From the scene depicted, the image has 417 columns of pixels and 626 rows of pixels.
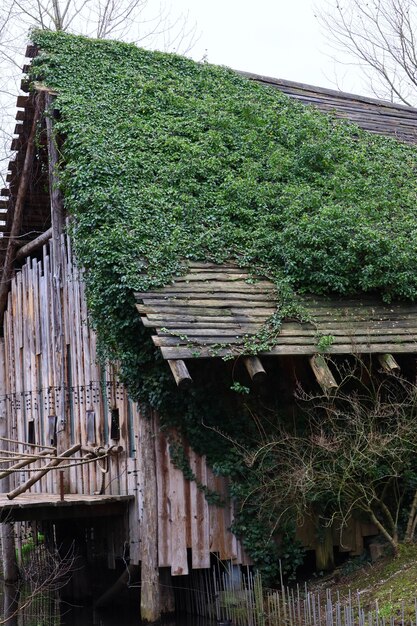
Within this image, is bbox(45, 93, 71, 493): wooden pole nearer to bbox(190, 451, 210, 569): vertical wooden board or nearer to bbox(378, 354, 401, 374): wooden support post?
bbox(190, 451, 210, 569): vertical wooden board

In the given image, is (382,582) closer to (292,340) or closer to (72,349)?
(292,340)

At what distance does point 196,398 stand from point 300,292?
201 centimetres

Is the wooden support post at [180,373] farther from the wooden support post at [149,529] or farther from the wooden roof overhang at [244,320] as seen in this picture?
the wooden support post at [149,529]

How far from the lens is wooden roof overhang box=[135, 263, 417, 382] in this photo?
11.0m

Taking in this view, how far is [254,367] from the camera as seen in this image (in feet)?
35.8

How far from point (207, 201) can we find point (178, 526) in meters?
4.58

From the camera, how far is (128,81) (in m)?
16.0

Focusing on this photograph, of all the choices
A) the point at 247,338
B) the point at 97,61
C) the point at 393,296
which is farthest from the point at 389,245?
the point at 97,61

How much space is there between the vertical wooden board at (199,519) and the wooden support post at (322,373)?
200 cm

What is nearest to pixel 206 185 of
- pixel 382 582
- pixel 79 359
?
pixel 79 359

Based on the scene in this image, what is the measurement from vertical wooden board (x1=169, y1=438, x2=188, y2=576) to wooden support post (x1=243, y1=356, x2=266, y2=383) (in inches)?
77.6

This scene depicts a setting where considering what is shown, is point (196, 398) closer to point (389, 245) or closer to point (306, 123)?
point (389, 245)

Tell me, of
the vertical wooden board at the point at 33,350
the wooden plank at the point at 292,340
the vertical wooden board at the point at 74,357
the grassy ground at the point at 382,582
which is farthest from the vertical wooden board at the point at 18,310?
the grassy ground at the point at 382,582

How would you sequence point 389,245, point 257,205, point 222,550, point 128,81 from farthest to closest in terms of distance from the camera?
point 128,81, point 257,205, point 389,245, point 222,550
